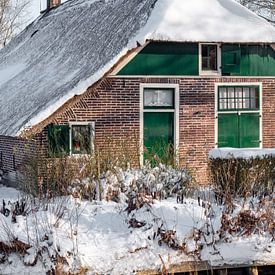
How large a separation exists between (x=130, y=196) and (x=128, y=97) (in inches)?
261

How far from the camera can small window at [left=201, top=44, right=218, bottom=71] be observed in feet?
55.3

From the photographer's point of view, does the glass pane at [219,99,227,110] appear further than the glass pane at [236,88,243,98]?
No

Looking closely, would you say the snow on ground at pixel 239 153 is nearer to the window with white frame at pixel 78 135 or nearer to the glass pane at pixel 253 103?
the window with white frame at pixel 78 135

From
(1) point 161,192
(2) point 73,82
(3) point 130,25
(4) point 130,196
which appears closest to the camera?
(4) point 130,196

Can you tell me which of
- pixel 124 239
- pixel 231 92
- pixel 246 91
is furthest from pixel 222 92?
pixel 124 239

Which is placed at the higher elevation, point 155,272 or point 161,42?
point 161,42

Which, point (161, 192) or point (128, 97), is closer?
point (161, 192)

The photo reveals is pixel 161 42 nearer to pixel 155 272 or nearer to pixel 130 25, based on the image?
pixel 130 25

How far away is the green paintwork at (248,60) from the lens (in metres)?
17.0

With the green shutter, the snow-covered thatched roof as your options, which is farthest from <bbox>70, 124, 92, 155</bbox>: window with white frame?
the snow-covered thatched roof

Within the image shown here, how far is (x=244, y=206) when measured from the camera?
9141 millimetres

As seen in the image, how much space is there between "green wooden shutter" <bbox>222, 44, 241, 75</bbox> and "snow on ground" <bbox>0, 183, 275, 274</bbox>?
7953 millimetres

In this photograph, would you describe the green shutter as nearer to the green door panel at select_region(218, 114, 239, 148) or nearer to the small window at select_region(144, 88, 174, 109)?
the small window at select_region(144, 88, 174, 109)

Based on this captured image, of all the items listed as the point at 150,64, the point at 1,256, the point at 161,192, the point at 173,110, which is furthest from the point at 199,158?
the point at 1,256
